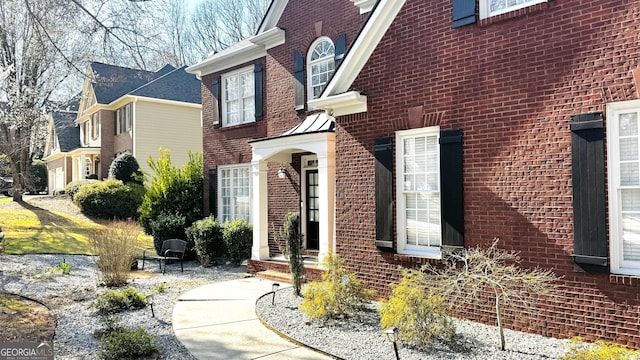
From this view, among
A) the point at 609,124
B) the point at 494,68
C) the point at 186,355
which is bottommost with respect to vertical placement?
the point at 186,355

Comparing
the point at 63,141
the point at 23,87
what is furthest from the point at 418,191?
the point at 63,141

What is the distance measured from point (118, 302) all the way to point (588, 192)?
7.70m

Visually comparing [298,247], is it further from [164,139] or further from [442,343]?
[164,139]

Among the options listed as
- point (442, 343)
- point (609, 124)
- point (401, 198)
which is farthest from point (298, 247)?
point (609, 124)

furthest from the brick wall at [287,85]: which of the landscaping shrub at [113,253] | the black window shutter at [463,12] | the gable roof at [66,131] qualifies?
the gable roof at [66,131]

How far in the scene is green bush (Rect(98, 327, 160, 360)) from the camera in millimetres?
5488

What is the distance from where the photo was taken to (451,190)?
23.7 feet

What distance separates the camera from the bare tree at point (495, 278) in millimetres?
5953

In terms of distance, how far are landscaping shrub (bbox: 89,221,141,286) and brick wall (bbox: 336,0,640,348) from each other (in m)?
5.91

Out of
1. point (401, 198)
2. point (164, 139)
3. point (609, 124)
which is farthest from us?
point (164, 139)

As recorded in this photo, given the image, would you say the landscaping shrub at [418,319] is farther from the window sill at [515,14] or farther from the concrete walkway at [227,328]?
the window sill at [515,14]

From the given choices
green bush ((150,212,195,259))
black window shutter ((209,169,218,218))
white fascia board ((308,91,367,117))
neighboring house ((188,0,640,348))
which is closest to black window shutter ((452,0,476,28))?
neighboring house ((188,0,640,348))

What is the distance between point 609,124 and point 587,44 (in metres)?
1.09

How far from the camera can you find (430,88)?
298 inches
